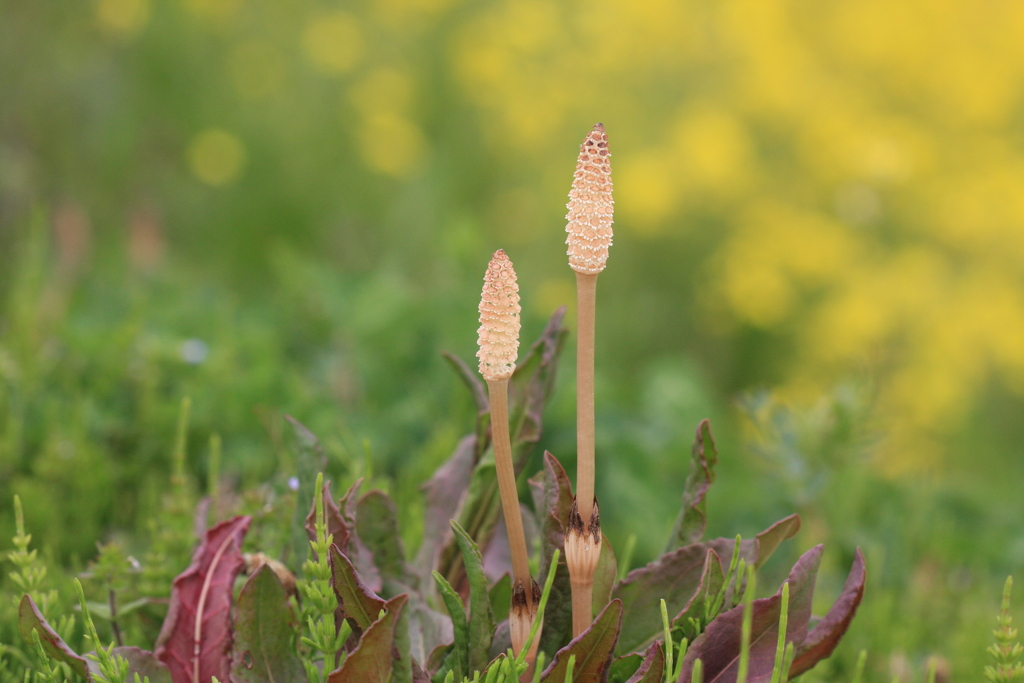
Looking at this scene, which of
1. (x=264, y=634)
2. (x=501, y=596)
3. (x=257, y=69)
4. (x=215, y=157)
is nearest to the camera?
(x=264, y=634)

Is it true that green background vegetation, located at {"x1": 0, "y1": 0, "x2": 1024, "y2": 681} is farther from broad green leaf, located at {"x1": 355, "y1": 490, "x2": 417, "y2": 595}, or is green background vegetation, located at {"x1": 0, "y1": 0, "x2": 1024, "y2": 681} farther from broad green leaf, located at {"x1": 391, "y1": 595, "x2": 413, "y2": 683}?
broad green leaf, located at {"x1": 391, "y1": 595, "x2": 413, "y2": 683}

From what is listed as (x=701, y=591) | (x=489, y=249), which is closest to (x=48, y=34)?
(x=489, y=249)

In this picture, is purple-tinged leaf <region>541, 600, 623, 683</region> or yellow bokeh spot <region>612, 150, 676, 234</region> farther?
yellow bokeh spot <region>612, 150, 676, 234</region>

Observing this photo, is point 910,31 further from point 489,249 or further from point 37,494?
point 37,494

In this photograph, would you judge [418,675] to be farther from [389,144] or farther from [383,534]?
[389,144]

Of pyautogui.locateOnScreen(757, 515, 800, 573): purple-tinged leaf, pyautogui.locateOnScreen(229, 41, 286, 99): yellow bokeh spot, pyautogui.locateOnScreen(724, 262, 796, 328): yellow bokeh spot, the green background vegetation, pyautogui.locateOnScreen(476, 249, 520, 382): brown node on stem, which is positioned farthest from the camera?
pyautogui.locateOnScreen(229, 41, 286, 99): yellow bokeh spot

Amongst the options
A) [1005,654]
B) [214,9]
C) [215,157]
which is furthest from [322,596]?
[214,9]

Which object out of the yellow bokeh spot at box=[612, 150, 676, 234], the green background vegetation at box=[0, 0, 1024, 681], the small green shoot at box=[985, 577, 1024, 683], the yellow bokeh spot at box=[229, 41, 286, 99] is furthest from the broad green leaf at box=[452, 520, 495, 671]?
the yellow bokeh spot at box=[229, 41, 286, 99]
